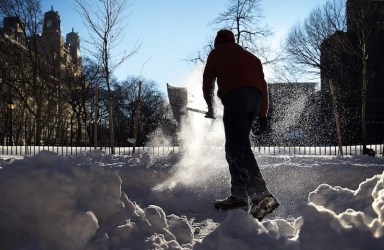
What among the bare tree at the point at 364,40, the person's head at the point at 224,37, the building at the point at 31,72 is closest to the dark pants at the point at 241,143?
the person's head at the point at 224,37

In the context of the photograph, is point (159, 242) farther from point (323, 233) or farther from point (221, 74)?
point (221, 74)

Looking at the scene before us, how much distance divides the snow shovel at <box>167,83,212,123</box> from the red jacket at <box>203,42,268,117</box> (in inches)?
243

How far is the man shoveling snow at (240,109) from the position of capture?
403cm

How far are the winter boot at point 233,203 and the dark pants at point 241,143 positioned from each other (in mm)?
57

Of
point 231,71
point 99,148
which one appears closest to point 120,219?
point 231,71

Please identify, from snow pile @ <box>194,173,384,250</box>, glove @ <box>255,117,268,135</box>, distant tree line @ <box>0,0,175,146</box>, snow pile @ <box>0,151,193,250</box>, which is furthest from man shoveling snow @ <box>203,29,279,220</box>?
distant tree line @ <box>0,0,175,146</box>

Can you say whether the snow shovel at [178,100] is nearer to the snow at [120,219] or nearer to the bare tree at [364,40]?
the bare tree at [364,40]

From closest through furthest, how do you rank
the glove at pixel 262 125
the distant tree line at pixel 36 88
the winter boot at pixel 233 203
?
the winter boot at pixel 233 203 → the glove at pixel 262 125 → the distant tree line at pixel 36 88

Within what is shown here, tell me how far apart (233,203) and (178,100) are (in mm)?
6697

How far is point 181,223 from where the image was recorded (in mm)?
2984

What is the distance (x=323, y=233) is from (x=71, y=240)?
1346mm

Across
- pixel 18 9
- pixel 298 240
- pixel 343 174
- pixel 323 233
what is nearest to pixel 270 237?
pixel 298 240

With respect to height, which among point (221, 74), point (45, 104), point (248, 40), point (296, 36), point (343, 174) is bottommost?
point (343, 174)

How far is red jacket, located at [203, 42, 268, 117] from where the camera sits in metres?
4.18
